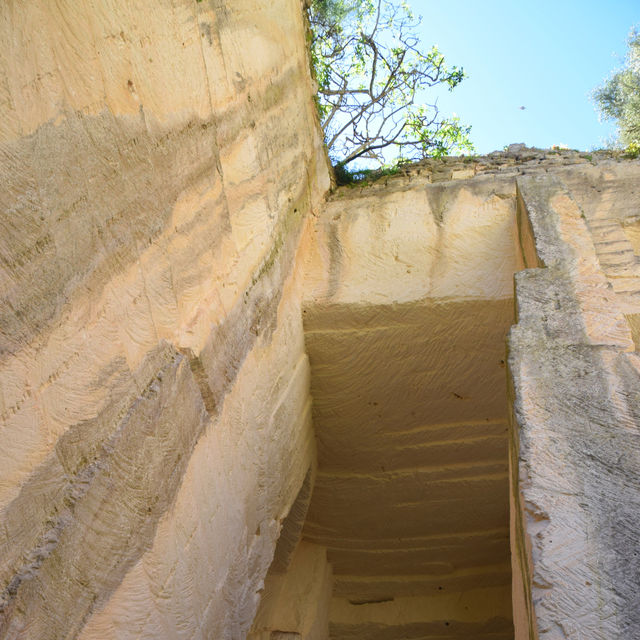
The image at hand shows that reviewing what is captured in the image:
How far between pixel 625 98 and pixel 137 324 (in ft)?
33.1

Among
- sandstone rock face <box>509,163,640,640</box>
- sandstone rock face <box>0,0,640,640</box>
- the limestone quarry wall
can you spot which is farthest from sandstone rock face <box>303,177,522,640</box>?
sandstone rock face <box>509,163,640,640</box>

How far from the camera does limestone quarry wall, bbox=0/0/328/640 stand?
1.40 meters

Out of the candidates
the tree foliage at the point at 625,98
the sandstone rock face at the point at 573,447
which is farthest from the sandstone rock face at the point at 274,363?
the tree foliage at the point at 625,98

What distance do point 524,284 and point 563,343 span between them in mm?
393

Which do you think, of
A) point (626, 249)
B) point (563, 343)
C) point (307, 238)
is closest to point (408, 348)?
point (307, 238)

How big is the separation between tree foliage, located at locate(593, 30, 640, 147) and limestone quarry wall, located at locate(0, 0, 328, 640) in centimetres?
827

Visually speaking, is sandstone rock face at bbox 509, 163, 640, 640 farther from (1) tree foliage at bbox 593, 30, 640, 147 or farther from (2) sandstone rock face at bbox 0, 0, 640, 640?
(1) tree foliage at bbox 593, 30, 640, 147

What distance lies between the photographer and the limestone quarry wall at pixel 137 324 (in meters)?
1.40

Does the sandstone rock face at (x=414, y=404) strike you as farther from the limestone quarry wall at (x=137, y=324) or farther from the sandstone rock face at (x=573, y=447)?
the sandstone rock face at (x=573, y=447)

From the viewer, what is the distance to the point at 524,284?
228 centimetres

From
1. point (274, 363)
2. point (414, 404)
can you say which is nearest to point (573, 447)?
point (274, 363)

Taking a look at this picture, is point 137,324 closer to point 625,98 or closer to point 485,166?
point 485,166

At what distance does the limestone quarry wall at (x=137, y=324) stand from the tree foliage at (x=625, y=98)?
8275 mm

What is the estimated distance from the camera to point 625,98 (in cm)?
991
